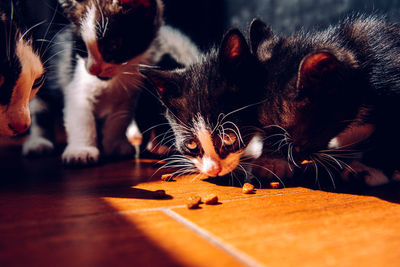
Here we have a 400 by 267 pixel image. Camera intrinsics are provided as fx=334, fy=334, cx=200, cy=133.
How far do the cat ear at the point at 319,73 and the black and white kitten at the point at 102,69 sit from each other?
2.45ft

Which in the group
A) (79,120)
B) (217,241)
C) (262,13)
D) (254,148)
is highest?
(262,13)

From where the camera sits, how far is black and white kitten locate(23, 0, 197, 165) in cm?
136

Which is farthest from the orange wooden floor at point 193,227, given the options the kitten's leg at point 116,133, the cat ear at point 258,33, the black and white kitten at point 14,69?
the kitten's leg at point 116,133

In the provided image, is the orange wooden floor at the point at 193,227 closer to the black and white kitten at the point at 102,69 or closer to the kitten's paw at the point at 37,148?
the black and white kitten at the point at 102,69

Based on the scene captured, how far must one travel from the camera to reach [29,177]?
1223 millimetres

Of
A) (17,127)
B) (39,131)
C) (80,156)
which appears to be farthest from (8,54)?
(39,131)

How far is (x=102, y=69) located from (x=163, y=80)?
0.37 m

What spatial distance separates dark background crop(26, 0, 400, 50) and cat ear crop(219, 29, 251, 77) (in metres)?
0.37

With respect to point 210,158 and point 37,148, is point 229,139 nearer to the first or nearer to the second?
point 210,158

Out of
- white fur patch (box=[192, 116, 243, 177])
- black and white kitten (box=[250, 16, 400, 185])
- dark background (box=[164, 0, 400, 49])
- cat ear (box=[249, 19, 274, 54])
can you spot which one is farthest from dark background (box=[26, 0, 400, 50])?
white fur patch (box=[192, 116, 243, 177])

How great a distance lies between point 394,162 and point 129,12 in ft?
3.72

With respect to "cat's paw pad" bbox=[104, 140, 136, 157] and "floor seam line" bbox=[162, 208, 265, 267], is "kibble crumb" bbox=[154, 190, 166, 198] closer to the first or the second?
"floor seam line" bbox=[162, 208, 265, 267]

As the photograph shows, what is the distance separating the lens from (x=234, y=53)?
1052 mm

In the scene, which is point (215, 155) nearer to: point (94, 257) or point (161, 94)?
point (161, 94)
